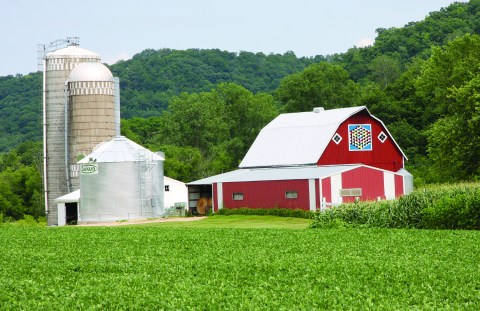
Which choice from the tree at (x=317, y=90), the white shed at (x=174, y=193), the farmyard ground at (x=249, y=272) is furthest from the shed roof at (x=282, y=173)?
the tree at (x=317, y=90)

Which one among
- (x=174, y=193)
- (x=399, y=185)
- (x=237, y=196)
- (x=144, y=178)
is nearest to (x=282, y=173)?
(x=237, y=196)

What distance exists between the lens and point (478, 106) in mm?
46938

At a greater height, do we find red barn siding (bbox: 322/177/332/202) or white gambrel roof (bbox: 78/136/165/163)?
white gambrel roof (bbox: 78/136/165/163)

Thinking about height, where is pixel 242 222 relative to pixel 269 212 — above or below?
below

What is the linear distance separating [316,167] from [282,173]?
205 cm

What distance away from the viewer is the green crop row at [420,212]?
29.8 m

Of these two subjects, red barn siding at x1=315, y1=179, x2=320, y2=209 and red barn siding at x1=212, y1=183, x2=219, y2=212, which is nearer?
red barn siding at x1=315, y1=179, x2=320, y2=209

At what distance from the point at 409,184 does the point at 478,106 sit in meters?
6.34

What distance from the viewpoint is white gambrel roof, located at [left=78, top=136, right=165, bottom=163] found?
52531mm

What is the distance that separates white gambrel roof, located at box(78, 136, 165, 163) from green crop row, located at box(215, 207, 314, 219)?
6.28 m

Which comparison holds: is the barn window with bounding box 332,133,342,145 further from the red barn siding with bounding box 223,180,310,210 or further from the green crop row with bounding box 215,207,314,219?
the green crop row with bounding box 215,207,314,219

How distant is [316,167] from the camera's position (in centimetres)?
4941

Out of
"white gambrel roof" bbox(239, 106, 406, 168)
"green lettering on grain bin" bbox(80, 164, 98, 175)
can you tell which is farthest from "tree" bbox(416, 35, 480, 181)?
"green lettering on grain bin" bbox(80, 164, 98, 175)

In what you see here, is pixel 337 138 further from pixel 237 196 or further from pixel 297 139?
pixel 237 196
